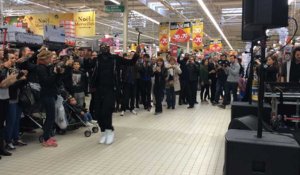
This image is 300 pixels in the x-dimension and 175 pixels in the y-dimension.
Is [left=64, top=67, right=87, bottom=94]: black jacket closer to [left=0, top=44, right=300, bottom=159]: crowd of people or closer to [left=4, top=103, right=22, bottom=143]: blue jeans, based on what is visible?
[left=0, top=44, right=300, bottom=159]: crowd of people

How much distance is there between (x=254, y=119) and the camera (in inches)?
167

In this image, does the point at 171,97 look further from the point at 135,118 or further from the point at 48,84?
the point at 48,84

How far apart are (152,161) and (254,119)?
5.12 feet

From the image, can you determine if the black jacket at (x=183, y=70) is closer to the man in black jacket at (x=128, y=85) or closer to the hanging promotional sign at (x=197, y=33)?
the man in black jacket at (x=128, y=85)

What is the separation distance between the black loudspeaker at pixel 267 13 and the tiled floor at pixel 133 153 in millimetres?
2105

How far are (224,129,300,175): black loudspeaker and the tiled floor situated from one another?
1644mm

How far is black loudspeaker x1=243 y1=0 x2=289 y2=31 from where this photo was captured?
312cm

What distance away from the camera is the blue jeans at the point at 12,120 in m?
5.20

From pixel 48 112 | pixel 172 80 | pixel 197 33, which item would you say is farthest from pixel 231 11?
pixel 48 112

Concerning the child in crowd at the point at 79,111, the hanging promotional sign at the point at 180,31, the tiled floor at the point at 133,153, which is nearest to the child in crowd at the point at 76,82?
the child in crowd at the point at 79,111

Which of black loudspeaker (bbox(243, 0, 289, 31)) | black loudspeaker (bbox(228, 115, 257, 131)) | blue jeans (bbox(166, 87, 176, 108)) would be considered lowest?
blue jeans (bbox(166, 87, 176, 108))

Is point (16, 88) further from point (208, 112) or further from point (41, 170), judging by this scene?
point (208, 112)

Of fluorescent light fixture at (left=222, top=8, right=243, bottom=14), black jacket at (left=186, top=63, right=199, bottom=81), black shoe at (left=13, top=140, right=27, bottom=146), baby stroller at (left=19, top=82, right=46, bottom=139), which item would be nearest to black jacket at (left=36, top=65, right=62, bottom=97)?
baby stroller at (left=19, top=82, right=46, bottom=139)

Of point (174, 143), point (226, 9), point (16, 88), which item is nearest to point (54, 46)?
point (16, 88)
